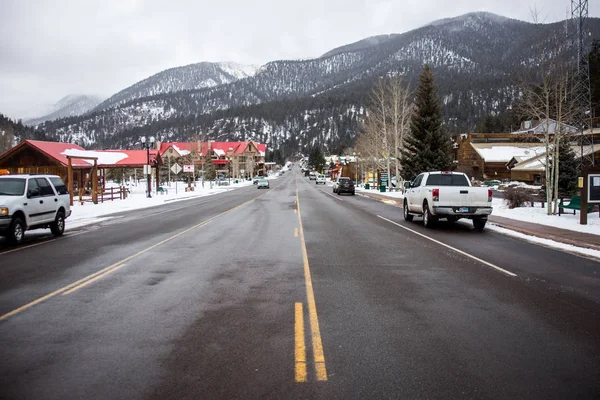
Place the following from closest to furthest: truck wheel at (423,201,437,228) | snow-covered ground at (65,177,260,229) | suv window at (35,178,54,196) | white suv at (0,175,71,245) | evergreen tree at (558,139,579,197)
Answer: white suv at (0,175,71,245)
suv window at (35,178,54,196)
truck wheel at (423,201,437,228)
snow-covered ground at (65,177,260,229)
evergreen tree at (558,139,579,197)

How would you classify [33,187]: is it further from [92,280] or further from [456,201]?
[456,201]

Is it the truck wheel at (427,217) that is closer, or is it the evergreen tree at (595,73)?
the truck wheel at (427,217)

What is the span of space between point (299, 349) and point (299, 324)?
2.60 ft

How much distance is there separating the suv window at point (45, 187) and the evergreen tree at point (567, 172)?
3177 cm

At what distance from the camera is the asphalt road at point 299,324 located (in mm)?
3859

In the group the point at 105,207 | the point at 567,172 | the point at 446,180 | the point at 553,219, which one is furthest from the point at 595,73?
the point at 105,207

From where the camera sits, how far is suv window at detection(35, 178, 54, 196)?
1401 cm

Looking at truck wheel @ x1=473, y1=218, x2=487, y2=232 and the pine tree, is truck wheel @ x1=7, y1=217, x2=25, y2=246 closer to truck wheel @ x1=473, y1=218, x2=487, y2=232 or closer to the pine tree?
truck wheel @ x1=473, y1=218, x2=487, y2=232

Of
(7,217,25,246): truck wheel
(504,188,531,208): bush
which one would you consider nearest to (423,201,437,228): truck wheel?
(504,188,531,208): bush

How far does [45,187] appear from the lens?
14242 mm

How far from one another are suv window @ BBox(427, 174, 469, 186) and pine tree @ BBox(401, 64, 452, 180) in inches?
910

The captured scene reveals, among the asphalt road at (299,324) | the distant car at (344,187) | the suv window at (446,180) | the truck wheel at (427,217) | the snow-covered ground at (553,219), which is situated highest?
the suv window at (446,180)

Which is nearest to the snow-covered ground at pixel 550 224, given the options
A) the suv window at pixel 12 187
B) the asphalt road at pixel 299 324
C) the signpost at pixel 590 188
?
the signpost at pixel 590 188

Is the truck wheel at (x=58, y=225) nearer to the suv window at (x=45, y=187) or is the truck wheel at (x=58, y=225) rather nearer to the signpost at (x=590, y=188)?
the suv window at (x=45, y=187)
